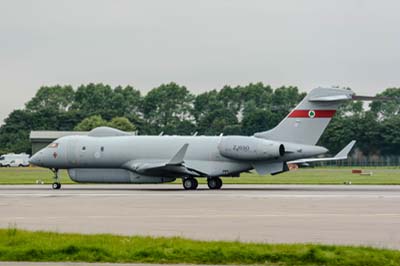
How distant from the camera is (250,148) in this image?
46.4m

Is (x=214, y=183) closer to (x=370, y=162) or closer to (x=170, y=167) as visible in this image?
(x=170, y=167)

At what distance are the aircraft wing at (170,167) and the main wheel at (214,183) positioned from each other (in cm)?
84

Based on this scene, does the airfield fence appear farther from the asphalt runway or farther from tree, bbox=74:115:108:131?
the asphalt runway

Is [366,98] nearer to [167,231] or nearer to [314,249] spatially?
[167,231]

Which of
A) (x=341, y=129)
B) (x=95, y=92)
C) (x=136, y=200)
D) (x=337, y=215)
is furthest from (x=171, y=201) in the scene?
(x=95, y=92)

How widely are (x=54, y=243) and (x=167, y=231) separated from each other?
13.9 ft

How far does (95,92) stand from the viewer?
17650 cm

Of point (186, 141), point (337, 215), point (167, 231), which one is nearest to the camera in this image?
point (167, 231)

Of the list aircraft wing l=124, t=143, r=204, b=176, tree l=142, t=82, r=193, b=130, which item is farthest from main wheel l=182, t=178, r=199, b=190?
tree l=142, t=82, r=193, b=130

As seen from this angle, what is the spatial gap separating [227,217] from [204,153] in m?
22.6

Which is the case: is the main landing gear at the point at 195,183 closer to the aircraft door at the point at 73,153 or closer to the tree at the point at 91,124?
the aircraft door at the point at 73,153

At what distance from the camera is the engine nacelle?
4588 cm

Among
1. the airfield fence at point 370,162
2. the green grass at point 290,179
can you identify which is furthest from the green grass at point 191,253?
the airfield fence at point 370,162

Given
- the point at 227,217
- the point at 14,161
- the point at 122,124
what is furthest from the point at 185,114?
the point at 227,217
